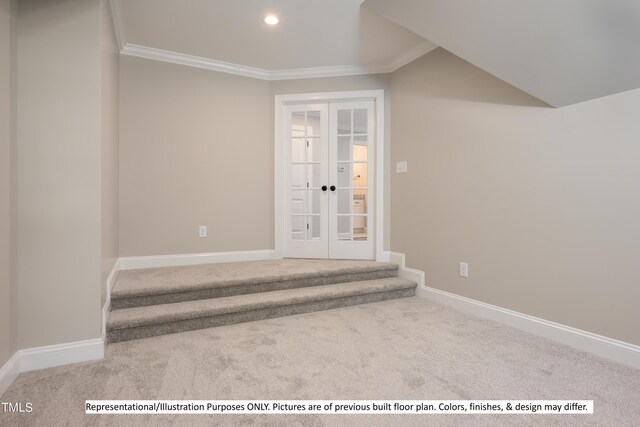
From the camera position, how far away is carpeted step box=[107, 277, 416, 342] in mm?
2377

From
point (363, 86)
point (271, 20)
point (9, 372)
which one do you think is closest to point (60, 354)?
point (9, 372)

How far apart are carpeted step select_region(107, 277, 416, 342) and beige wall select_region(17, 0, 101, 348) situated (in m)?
0.32

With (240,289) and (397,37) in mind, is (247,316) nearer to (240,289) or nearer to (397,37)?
(240,289)

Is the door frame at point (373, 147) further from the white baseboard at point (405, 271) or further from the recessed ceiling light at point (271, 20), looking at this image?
the recessed ceiling light at point (271, 20)

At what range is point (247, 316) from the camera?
2.76 metres

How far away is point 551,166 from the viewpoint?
2.40 m

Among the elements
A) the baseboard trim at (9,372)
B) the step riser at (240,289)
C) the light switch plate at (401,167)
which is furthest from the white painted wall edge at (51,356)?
the light switch plate at (401,167)

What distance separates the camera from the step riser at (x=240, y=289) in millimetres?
2631

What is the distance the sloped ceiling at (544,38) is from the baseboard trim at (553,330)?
1.55 m

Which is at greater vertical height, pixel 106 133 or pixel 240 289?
pixel 106 133

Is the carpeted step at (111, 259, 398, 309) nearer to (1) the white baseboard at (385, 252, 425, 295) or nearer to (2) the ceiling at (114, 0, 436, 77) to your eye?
(1) the white baseboard at (385, 252, 425, 295)

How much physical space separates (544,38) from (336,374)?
7.43ft

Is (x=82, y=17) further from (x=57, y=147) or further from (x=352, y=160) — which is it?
(x=352, y=160)

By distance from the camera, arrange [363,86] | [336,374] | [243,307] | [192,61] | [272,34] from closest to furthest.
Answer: [336,374] → [243,307] → [272,34] → [192,61] → [363,86]
